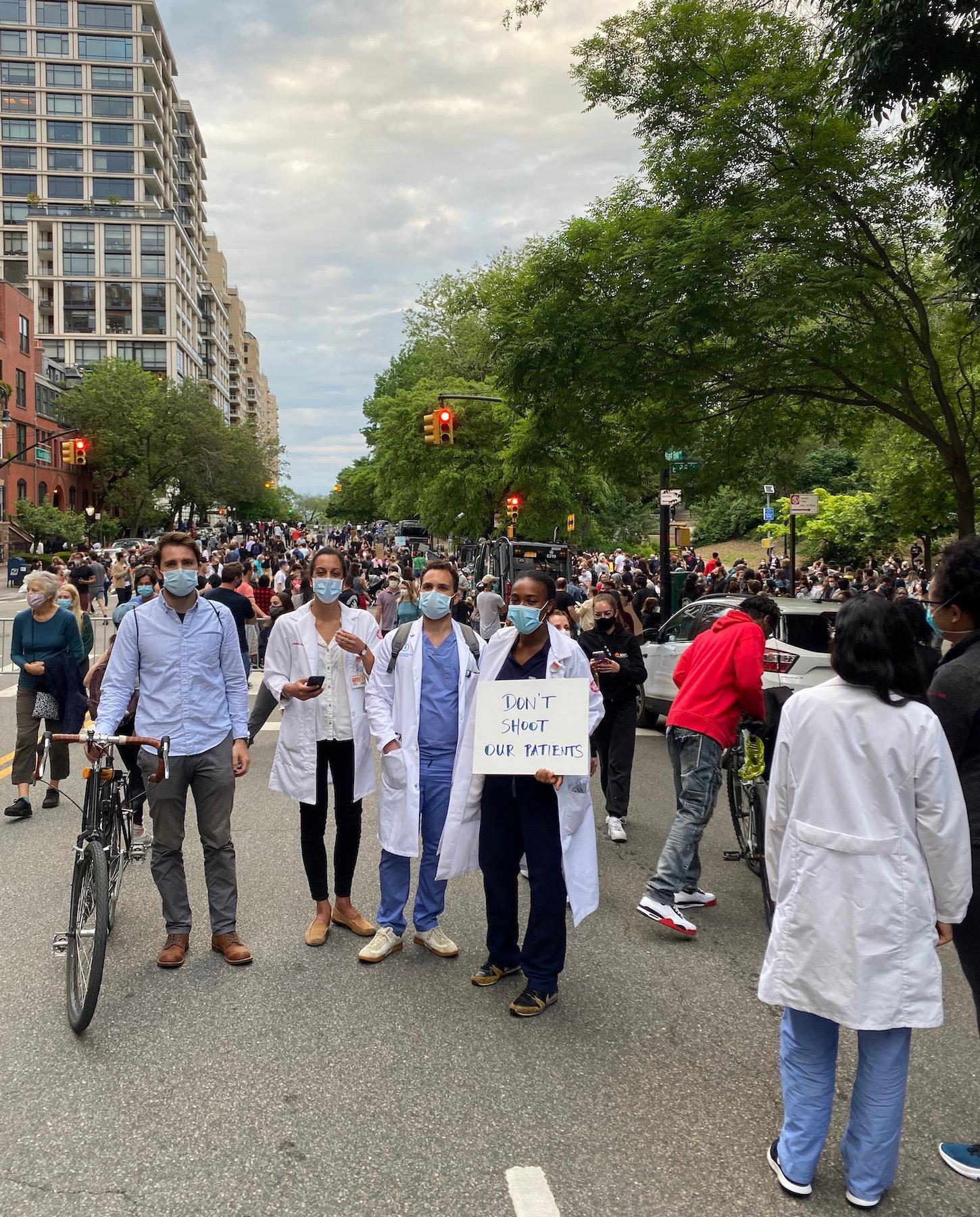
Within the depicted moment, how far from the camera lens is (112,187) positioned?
98.6 meters

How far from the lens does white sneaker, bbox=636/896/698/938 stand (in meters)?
5.59

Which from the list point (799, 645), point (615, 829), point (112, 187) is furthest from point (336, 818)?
point (112, 187)

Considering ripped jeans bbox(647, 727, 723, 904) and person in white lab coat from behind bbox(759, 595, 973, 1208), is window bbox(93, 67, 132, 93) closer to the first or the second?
ripped jeans bbox(647, 727, 723, 904)

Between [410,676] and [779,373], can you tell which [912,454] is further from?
[410,676]

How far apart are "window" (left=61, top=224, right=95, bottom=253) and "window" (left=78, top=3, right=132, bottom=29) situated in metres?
20.3

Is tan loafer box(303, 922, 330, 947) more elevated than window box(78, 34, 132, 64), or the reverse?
window box(78, 34, 132, 64)

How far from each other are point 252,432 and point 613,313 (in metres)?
74.7

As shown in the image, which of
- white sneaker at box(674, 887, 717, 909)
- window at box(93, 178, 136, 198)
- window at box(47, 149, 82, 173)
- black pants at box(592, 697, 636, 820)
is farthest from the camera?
window at box(93, 178, 136, 198)

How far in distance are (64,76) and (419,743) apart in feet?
367

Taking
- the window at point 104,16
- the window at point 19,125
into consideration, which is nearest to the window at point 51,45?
the window at point 104,16

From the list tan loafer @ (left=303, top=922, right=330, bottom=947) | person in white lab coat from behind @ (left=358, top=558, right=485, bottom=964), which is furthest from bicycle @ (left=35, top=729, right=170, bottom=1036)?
person in white lab coat from behind @ (left=358, top=558, right=485, bottom=964)

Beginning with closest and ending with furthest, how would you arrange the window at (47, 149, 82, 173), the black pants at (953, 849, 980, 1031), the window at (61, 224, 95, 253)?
the black pants at (953, 849, 980, 1031)
the window at (61, 224, 95, 253)
the window at (47, 149, 82, 173)

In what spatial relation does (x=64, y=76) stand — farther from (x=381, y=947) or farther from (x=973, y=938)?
(x=973, y=938)

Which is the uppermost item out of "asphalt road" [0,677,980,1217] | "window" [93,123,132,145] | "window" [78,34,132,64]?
"window" [78,34,132,64]
